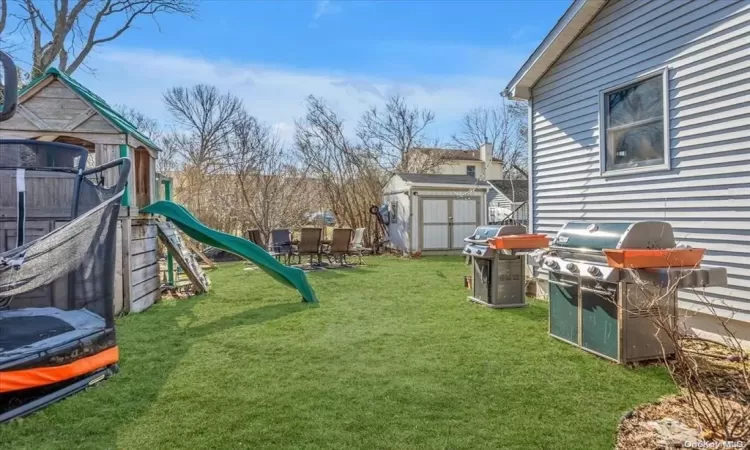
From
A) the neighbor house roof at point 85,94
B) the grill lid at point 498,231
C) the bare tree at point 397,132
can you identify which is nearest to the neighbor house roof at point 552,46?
the grill lid at point 498,231

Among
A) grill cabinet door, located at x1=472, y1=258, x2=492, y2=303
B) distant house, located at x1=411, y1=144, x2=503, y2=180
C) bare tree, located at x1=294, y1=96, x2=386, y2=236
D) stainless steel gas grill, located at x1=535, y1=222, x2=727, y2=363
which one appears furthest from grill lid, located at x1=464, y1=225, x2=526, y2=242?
distant house, located at x1=411, y1=144, x2=503, y2=180

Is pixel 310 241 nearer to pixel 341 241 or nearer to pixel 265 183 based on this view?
pixel 341 241

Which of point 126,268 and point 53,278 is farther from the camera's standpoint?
point 126,268

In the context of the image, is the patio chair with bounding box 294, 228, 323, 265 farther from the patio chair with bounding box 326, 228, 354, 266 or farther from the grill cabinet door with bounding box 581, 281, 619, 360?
the grill cabinet door with bounding box 581, 281, 619, 360

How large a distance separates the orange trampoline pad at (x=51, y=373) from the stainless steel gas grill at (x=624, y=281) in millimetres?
3787

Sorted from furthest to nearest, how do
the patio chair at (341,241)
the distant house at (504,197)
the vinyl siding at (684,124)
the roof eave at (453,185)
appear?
the distant house at (504,197)
the roof eave at (453,185)
the patio chair at (341,241)
the vinyl siding at (684,124)

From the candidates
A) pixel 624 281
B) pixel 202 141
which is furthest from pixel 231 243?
pixel 202 141

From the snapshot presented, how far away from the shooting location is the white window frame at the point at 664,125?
4445 mm

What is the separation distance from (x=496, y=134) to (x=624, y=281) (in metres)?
22.9

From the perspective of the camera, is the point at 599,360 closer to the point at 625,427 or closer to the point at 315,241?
the point at 625,427

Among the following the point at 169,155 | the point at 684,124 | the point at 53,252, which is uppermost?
the point at 169,155

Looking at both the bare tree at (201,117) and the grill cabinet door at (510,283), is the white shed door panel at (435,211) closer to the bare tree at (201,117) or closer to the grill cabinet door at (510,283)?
the grill cabinet door at (510,283)

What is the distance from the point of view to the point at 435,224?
12922 millimetres

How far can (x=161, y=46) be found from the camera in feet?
39.0
